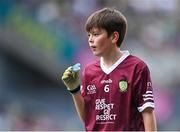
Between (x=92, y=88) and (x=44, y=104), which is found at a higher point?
(x=44, y=104)

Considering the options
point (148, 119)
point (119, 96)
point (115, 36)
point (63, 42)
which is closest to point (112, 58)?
point (115, 36)

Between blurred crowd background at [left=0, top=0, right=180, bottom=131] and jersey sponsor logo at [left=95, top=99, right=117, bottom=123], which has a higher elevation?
blurred crowd background at [left=0, top=0, right=180, bottom=131]

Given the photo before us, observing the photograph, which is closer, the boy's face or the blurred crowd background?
the boy's face

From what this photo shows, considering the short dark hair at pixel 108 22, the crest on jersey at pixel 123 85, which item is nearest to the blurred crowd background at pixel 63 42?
the short dark hair at pixel 108 22

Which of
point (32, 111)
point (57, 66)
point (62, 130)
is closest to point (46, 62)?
point (57, 66)

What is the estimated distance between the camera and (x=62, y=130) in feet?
30.2

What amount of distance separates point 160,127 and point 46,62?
210cm

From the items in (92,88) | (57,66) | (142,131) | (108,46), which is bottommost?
(142,131)

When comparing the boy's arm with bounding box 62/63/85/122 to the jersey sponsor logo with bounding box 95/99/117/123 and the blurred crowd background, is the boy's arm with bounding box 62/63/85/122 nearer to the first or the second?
the jersey sponsor logo with bounding box 95/99/117/123

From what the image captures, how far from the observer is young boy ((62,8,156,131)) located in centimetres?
353

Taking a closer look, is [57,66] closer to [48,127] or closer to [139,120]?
[48,127]

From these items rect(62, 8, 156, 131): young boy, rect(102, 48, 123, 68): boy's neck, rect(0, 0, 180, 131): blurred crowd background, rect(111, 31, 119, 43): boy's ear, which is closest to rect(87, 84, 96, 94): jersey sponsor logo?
rect(62, 8, 156, 131): young boy

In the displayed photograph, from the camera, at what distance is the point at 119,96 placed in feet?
11.6

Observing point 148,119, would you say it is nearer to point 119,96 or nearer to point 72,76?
point 119,96
